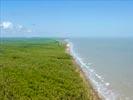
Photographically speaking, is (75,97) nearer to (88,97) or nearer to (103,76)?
(88,97)

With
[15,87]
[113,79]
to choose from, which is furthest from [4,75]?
[113,79]

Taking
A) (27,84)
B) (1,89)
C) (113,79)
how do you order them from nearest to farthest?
(1,89), (27,84), (113,79)

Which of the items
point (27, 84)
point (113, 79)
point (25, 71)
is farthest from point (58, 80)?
point (113, 79)

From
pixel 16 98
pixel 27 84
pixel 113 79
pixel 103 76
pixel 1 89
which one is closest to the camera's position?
pixel 16 98

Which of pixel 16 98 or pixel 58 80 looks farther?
pixel 58 80

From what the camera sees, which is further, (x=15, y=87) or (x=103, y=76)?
(x=103, y=76)

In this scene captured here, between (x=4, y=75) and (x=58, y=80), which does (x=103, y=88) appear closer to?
(x=58, y=80)

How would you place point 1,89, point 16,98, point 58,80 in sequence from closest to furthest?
1. point 16,98
2. point 1,89
3. point 58,80

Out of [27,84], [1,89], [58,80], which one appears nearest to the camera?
[1,89]
